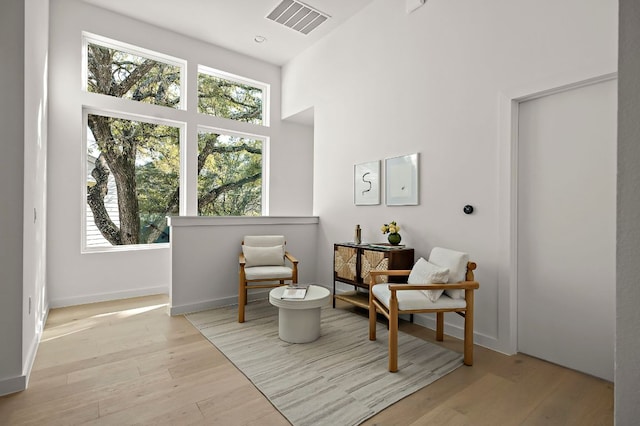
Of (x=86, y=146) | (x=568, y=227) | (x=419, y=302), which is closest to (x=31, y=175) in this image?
(x=86, y=146)

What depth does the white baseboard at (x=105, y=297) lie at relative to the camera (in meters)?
3.77

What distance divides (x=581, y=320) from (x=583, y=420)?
0.76 metres

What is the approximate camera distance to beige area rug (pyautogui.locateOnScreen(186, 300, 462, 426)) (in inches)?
75.4

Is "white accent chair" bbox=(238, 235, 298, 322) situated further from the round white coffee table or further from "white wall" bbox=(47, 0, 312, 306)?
"white wall" bbox=(47, 0, 312, 306)

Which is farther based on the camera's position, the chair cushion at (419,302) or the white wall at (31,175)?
the chair cushion at (419,302)

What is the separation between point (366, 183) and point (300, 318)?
184cm

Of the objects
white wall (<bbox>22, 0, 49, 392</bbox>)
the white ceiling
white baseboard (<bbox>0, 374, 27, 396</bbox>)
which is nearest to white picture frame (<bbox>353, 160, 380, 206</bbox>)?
the white ceiling

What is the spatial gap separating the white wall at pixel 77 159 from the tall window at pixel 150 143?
0.12 metres

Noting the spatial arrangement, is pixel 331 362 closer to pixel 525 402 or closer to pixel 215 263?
pixel 525 402

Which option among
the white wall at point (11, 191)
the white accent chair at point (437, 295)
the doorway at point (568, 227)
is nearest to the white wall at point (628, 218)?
the white accent chair at point (437, 295)

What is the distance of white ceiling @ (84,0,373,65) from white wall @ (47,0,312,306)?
0.19 m

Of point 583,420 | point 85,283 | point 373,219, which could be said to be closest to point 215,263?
point 85,283

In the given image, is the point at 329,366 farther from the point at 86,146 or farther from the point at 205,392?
the point at 86,146

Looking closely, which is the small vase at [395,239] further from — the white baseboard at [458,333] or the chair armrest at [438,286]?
the chair armrest at [438,286]
